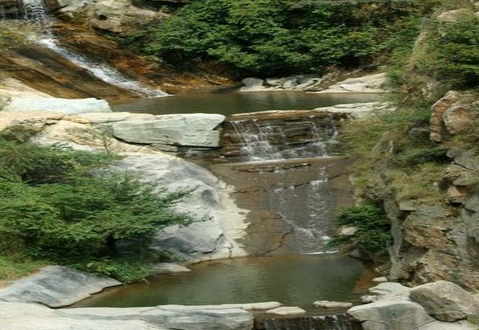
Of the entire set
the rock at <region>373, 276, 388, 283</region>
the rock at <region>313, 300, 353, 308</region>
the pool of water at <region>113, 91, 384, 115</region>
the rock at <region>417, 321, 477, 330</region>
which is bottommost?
the pool of water at <region>113, 91, 384, 115</region>

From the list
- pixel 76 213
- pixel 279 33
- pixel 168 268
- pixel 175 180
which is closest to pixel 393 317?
pixel 168 268

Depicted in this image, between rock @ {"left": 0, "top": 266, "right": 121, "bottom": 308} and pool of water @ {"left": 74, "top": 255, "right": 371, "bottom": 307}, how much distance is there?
0.22 meters

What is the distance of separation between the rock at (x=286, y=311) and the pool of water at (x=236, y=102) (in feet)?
37.5

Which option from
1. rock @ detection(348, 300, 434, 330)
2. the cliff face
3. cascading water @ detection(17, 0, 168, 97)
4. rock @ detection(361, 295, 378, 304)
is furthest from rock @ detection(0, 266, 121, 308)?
cascading water @ detection(17, 0, 168, 97)

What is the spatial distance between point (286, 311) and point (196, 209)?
5.20 meters

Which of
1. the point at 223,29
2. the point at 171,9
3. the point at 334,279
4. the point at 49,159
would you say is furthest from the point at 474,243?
the point at 171,9

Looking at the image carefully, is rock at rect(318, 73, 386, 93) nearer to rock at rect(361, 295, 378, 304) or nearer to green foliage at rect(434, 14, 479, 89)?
green foliage at rect(434, 14, 479, 89)

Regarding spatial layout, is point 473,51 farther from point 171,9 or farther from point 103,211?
point 171,9

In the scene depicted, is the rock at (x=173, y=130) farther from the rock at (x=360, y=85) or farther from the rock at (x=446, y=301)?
the rock at (x=446, y=301)

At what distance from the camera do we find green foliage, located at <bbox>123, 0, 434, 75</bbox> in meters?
30.1

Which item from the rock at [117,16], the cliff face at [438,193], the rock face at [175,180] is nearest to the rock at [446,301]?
the cliff face at [438,193]

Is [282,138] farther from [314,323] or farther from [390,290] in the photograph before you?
[314,323]

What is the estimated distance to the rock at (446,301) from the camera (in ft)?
35.9

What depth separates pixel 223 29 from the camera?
31547 mm
